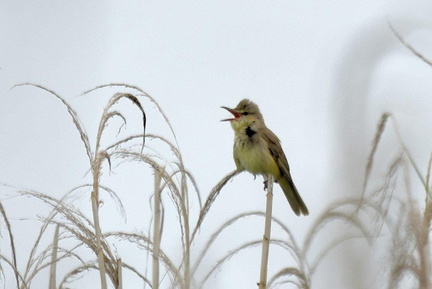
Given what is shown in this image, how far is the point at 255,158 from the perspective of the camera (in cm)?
526

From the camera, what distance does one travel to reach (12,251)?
8.49ft

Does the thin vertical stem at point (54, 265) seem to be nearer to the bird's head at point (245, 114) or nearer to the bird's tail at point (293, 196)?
the bird's head at point (245, 114)

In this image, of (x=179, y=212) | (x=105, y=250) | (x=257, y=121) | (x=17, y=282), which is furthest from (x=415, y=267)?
(x=257, y=121)

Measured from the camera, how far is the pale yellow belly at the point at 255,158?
521cm

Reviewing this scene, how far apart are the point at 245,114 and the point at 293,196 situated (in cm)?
78

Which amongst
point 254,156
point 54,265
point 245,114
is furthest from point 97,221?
point 245,114

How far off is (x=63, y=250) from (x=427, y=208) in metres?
1.67

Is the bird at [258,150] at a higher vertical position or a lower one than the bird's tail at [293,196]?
higher

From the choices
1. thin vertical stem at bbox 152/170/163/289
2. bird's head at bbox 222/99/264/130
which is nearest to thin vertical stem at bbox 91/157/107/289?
thin vertical stem at bbox 152/170/163/289

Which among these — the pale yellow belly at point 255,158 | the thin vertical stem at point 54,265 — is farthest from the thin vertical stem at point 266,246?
the pale yellow belly at point 255,158

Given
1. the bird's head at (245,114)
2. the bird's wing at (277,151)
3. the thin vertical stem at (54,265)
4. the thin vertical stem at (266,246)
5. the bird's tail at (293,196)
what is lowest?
the thin vertical stem at (266,246)

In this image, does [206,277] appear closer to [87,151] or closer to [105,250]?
[105,250]

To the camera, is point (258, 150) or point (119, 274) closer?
point (119, 274)

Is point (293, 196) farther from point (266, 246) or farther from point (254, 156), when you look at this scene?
point (266, 246)
